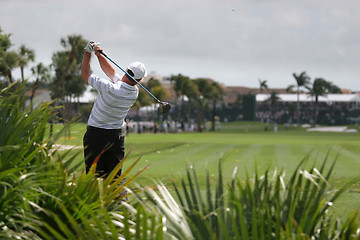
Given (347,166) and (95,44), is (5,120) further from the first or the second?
(347,166)

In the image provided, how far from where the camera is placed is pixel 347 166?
1795 centimetres

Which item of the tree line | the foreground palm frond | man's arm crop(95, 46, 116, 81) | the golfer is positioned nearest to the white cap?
the golfer

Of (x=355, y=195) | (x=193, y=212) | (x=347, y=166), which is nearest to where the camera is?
(x=193, y=212)

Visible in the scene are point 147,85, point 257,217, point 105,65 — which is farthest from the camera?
point 147,85

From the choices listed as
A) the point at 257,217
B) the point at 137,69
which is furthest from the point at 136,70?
the point at 257,217

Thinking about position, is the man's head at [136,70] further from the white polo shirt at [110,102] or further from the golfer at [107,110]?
the white polo shirt at [110,102]

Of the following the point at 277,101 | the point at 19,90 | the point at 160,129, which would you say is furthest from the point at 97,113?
the point at 277,101

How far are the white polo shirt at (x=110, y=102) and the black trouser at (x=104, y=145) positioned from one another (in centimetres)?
8

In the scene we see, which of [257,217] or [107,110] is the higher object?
[107,110]

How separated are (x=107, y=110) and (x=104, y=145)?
45 cm

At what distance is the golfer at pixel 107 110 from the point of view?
685 cm

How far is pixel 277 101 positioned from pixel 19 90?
546 feet

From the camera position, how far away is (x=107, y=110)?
7.01 metres

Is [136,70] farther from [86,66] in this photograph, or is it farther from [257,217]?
[257,217]
